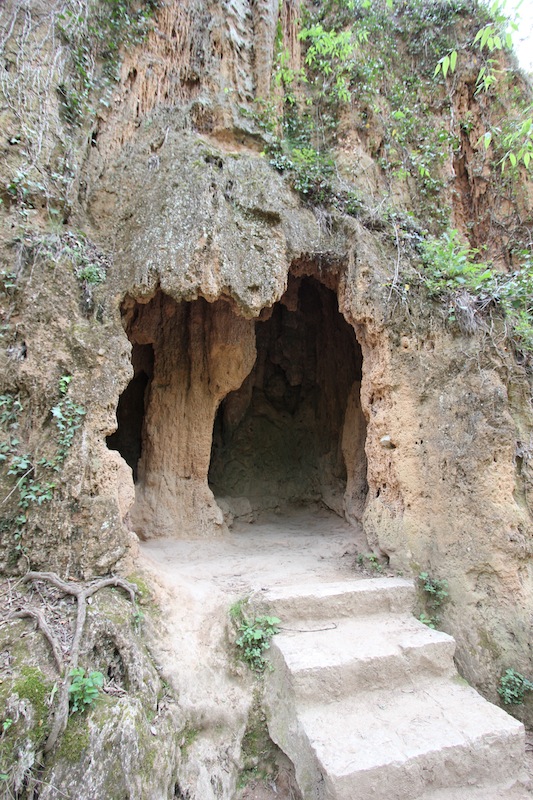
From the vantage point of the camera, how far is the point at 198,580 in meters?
4.50

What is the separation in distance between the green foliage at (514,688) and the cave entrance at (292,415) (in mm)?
3603

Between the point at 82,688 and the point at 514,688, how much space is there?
3656 millimetres

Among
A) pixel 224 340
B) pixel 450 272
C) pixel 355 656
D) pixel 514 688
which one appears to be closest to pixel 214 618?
pixel 355 656

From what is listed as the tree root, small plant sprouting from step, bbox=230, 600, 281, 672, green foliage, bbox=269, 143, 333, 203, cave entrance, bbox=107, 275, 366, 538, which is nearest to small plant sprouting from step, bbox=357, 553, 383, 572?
small plant sprouting from step, bbox=230, 600, 281, 672

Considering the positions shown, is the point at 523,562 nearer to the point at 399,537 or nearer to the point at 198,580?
the point at 399,537

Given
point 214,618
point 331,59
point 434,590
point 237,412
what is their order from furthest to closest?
point 237,412 → point 331,59 → point 434,590 → point 214,618

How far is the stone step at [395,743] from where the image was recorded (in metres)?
2.58

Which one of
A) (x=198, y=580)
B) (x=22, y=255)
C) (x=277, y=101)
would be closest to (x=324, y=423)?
(x=198, y=580)

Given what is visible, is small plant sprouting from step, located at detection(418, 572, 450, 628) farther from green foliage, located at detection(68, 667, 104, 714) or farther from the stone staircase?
green foliage, located at detection(68, 667, 104, 714)

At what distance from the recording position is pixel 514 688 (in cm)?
387

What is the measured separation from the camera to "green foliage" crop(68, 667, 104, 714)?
8.75 ft

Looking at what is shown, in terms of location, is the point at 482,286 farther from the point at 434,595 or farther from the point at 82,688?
the point at 82,688

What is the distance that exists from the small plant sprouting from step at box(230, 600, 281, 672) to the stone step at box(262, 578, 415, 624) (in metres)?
0.13

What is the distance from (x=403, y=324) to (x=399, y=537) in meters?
2.36
